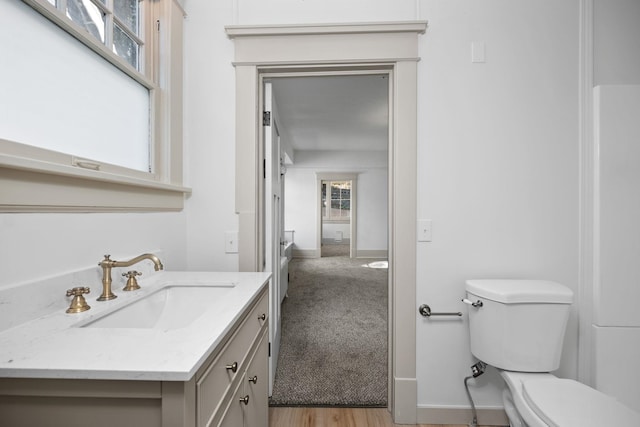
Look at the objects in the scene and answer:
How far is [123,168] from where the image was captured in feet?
3.62

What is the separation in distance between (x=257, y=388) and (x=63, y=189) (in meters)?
1.01

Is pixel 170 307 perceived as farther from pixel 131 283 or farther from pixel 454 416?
pixel 454 416

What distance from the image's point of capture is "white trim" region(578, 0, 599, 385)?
1423 mm

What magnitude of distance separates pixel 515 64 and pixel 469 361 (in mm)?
1693

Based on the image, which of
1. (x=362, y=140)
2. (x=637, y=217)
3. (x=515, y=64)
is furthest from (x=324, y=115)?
(x=637, y=217)

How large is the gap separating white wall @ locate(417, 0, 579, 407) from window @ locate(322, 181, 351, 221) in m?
6.15

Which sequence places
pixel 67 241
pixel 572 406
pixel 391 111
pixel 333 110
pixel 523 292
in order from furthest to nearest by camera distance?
pixel 333 110
pixel 391 111
pixel 523 292
pixel 572 406
pixel 67 241

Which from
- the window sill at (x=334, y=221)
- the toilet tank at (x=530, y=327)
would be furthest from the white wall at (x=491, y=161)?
the window sill at (x=334, y=221)

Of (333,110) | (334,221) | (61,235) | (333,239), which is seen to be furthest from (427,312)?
(333,239)

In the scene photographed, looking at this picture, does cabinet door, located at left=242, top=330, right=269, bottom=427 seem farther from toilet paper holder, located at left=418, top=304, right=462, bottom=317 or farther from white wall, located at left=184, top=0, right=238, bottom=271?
toilet paper holder, located at left=418, top=304, right=462, bottom=317

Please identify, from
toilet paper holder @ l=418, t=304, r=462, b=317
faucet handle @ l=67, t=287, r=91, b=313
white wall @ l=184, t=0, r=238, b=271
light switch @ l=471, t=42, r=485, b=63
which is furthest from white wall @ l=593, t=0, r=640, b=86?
faucet handle @ l=67, t=287, r=91, b=313

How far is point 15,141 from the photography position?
0.75m

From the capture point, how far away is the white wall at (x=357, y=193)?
6379mm

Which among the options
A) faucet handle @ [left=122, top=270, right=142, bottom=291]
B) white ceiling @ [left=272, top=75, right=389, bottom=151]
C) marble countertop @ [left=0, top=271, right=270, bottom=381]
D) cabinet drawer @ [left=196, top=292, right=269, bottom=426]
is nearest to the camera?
marble countertop @ [left=0, top=271, right=270, bottom=381]
